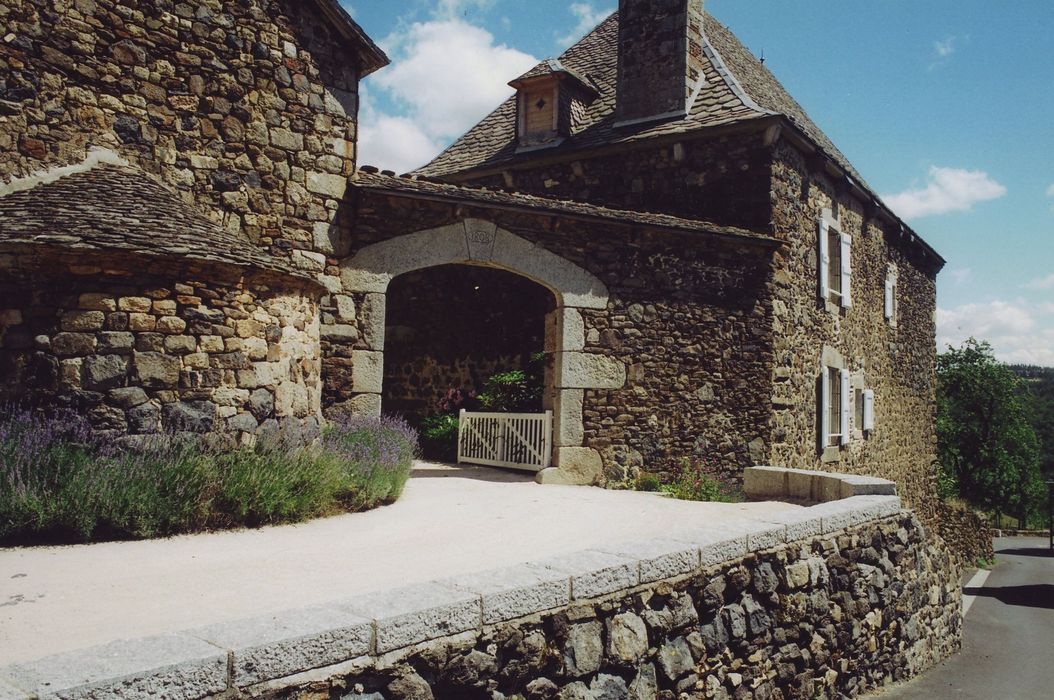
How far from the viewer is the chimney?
12.1 metres

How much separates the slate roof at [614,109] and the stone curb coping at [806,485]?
15.7 ft

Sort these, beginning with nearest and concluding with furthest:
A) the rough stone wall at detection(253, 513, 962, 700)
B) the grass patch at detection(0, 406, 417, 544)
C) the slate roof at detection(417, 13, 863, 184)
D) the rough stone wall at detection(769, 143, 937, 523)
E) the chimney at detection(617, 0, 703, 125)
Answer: the rough stone wall at detection(253, 513, 962, 700)
the grass patch at detection(0, 406, 417, 544)
the rough stone wall at detection(769, 143, 937, 523)
the slate roof at detection(417, 13, 863, 184)
the chimney at detection(617, 0, 703, 125)

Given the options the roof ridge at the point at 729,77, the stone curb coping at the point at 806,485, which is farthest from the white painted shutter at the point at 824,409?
the roof ridge at the point at 729,77

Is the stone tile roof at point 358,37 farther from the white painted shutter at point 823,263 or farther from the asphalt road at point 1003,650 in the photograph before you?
the asphalt road at point 1003,650

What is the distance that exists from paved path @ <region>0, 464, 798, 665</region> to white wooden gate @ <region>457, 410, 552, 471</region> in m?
2.34

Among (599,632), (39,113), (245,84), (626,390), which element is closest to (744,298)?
(626,390)

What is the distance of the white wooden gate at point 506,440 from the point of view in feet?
32.9

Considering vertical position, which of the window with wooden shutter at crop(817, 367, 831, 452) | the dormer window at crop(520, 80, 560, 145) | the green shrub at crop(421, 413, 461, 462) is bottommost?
the green shrub at crop(421, 413, 461, 462)

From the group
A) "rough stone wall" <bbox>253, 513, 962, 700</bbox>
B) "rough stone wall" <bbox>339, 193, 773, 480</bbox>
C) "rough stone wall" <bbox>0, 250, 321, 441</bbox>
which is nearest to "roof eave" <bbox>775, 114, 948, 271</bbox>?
"rough stone wall" <bbox>339, 193, 773, 480</bbox>

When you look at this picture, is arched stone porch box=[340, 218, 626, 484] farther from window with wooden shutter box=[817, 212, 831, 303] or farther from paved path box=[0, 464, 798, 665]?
window with wooden shutter box=[817, 212, 831, 303]

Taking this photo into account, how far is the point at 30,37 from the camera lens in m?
7.17

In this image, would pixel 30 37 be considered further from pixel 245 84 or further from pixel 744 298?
pixel 744 298

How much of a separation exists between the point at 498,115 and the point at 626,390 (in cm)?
→ 777

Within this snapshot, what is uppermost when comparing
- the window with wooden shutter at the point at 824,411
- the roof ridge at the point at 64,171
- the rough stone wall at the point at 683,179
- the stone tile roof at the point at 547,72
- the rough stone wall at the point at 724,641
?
the stone tile roof at the point at 547,72
